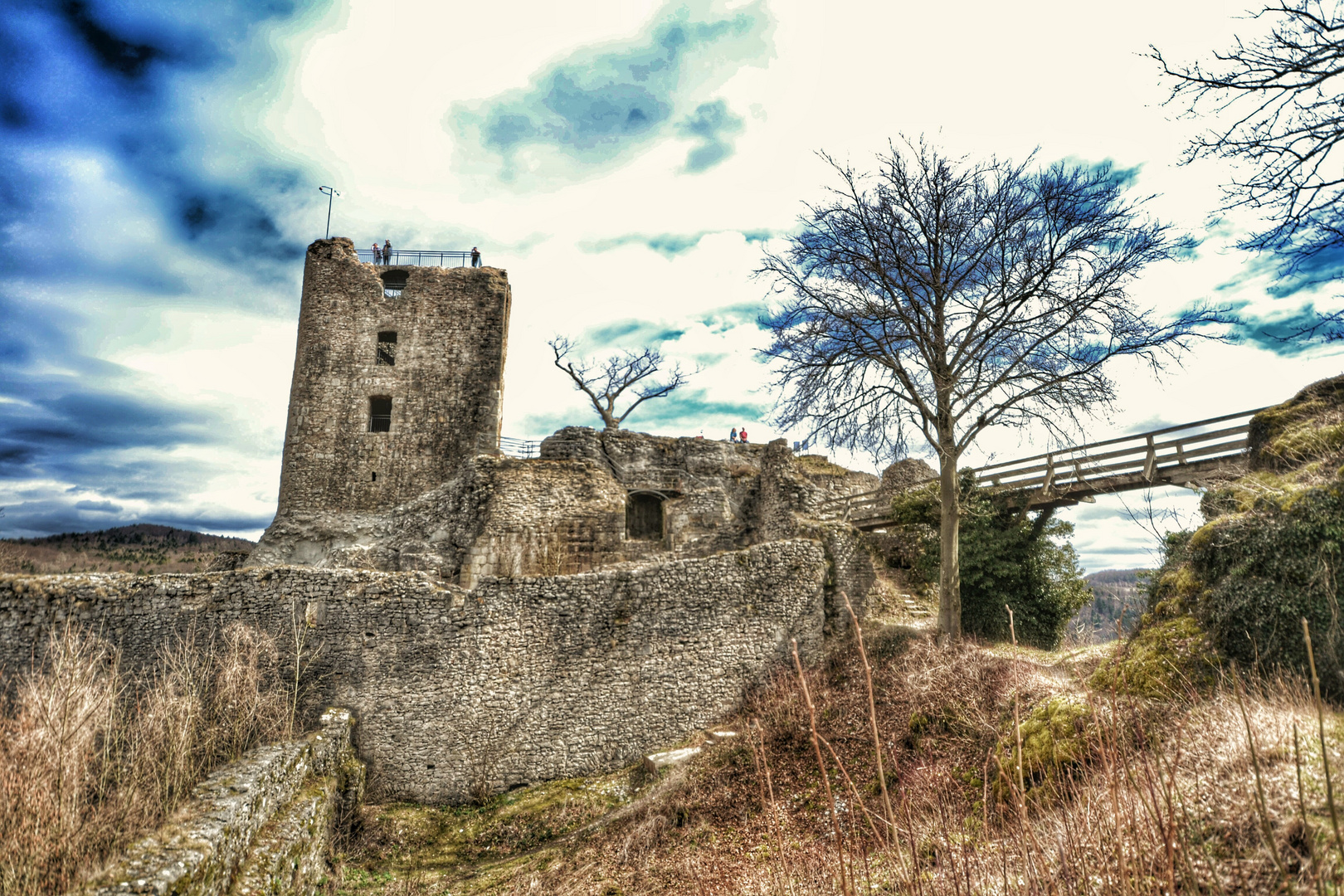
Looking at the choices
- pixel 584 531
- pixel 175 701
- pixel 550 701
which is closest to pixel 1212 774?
pixel 550 701

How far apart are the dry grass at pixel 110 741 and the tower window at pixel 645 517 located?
11097 millimetres

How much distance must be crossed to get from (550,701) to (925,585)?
868cm

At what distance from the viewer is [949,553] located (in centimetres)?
1151

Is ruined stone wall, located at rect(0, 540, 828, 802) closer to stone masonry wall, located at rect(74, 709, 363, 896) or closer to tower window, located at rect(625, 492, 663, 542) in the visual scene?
stone masonry wall, located at rect(74, 709, 363, 896)

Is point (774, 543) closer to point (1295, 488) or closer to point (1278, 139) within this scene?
point (1295, 488)

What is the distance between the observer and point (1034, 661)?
32.9 ft

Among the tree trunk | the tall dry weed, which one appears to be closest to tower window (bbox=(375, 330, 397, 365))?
the tall dry weed

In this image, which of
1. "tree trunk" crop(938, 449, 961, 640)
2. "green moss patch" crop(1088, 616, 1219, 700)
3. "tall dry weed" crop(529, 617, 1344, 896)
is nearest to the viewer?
"tall dry weed" crop(529, 617, 1344, 896)

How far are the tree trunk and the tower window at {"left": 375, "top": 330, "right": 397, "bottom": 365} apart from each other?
17864 mm

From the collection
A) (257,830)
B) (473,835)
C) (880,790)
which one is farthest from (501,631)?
(880,790)

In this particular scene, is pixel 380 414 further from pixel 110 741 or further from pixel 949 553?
pixel 949 553

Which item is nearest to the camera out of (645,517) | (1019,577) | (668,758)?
(668,758)

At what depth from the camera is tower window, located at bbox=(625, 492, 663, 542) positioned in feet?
66.2

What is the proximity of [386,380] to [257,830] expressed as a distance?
53.8 ft
